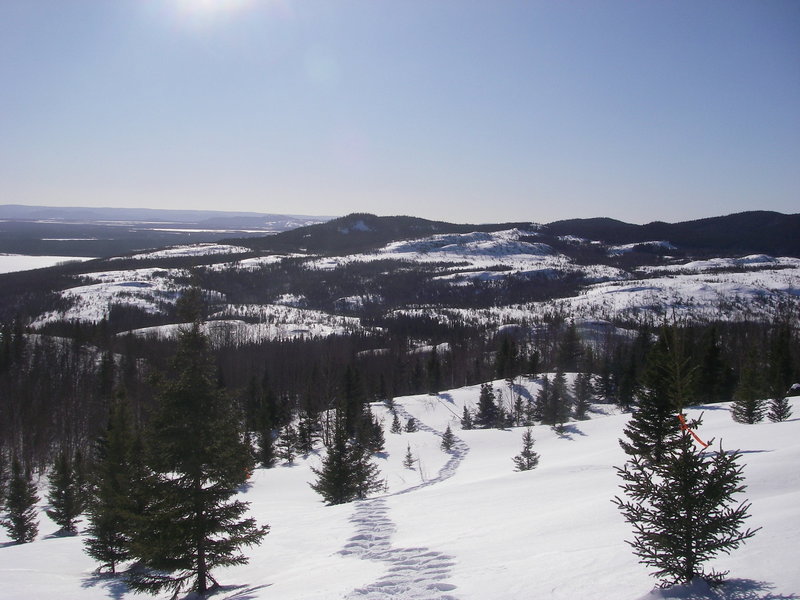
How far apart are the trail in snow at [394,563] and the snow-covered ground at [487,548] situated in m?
0.05

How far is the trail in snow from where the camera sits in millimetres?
10633

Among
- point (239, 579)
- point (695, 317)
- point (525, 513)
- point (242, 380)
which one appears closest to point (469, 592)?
point (525, 513)

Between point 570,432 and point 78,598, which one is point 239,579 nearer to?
point 78,598

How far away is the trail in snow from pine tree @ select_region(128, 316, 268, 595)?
403 cm

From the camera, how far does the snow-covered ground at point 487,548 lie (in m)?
9.15

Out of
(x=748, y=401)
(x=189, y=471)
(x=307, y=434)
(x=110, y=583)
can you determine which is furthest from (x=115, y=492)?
(x=307, y=434)

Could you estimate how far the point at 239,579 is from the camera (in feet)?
54.0

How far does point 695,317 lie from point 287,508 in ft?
624

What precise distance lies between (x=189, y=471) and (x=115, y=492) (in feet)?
31.5

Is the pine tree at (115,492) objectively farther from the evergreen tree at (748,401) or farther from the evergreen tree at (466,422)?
the evergreen tree at (466,422)

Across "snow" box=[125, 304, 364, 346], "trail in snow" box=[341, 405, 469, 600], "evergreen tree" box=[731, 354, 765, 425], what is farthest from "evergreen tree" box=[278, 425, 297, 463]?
"snow" box=[125, 304, 364, 346]

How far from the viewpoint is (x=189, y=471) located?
47.4ft

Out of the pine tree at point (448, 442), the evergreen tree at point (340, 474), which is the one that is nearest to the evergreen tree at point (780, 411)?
the pine tree at point (448, 442)

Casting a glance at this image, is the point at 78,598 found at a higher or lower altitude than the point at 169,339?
higher
